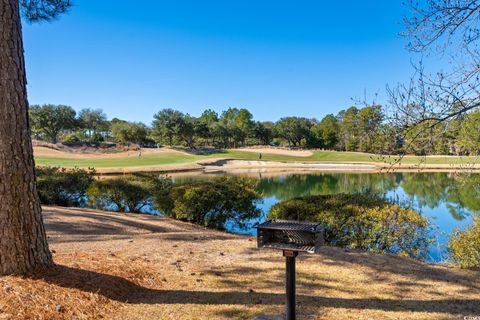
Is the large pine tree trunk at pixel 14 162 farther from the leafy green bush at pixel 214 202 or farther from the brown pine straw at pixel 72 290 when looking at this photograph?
the leafy green bush at pixel 214 202

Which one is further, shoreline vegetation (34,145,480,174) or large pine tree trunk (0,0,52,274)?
shoreline vegetation (34,145,480,174)

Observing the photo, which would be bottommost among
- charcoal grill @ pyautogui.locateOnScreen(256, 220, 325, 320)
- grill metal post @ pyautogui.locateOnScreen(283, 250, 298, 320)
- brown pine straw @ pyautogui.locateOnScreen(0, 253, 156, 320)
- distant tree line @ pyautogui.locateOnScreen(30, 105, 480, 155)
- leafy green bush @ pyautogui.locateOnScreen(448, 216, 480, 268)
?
→ leafy green bush @ pyautogui.locateOnScreen(448, 216, 480, 268)

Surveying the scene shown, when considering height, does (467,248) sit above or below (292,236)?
below

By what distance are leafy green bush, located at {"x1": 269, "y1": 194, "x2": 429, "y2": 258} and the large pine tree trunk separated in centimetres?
461

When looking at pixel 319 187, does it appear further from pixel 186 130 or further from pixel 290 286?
pixel 186 130

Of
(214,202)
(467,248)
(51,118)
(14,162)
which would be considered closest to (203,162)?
(51,118)

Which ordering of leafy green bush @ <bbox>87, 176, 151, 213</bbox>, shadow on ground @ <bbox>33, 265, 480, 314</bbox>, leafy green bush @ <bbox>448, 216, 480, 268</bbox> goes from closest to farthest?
1. shadow on ground @ <bbox>33, 265, 480, 314</bbox>
2. leafy green bush @ <bbox>448, 216, 480, 268</bbox>
3. leafy green bush @ <bbox>87, 176, 151, 213</bbox>

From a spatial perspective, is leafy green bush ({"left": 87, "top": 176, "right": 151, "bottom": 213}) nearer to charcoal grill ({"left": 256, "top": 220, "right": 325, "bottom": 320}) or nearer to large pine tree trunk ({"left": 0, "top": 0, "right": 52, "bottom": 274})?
large pine tree trunk ({"left": 0, "top": 0, "right": 52, "bottom": 274})

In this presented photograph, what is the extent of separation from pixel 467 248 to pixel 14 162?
6.52 metres

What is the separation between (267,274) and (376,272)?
1.43 m

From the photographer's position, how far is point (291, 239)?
2574mm

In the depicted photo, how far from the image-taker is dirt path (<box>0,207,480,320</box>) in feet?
9.96

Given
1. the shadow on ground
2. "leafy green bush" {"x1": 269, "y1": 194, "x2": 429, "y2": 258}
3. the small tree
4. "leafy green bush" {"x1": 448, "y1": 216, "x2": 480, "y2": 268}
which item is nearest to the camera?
the shadow on ground

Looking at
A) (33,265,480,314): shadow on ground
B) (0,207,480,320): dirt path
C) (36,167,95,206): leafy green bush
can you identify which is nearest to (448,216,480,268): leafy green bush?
(0,207,480,320): dirt path
